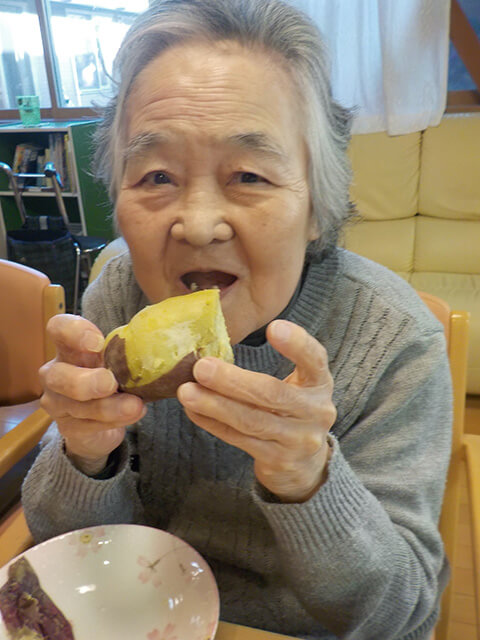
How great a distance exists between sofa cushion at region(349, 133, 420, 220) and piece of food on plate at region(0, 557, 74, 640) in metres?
3.42

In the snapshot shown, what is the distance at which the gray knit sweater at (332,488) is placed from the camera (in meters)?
0.75

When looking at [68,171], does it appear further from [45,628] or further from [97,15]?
[45,628]

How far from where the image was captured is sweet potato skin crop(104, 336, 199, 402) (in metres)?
0.66

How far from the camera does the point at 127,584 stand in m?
0.73

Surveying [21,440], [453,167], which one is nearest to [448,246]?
[453,167]

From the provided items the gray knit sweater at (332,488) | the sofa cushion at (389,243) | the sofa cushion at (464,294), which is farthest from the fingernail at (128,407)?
the sofa cushion at (389,243)

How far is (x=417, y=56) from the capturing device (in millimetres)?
3584

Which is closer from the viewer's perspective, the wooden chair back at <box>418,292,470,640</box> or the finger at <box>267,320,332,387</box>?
the finger at <box>267,320,332,387</box>

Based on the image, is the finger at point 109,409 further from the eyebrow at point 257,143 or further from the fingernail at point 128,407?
the eyebrow at point 257,143

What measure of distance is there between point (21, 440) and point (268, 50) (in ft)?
2.89

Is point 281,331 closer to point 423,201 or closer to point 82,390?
point 82,390

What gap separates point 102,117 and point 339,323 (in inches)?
26.1

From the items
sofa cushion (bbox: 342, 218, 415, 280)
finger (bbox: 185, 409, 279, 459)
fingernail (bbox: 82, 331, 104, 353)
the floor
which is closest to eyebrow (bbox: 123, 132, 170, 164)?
fingernail (bbox: 82, 331, 104, 353)

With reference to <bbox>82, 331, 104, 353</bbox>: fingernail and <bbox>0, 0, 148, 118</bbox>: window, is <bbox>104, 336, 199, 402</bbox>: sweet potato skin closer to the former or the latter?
<bbox>82, 331, 104, 353</bbox>: fingernail
